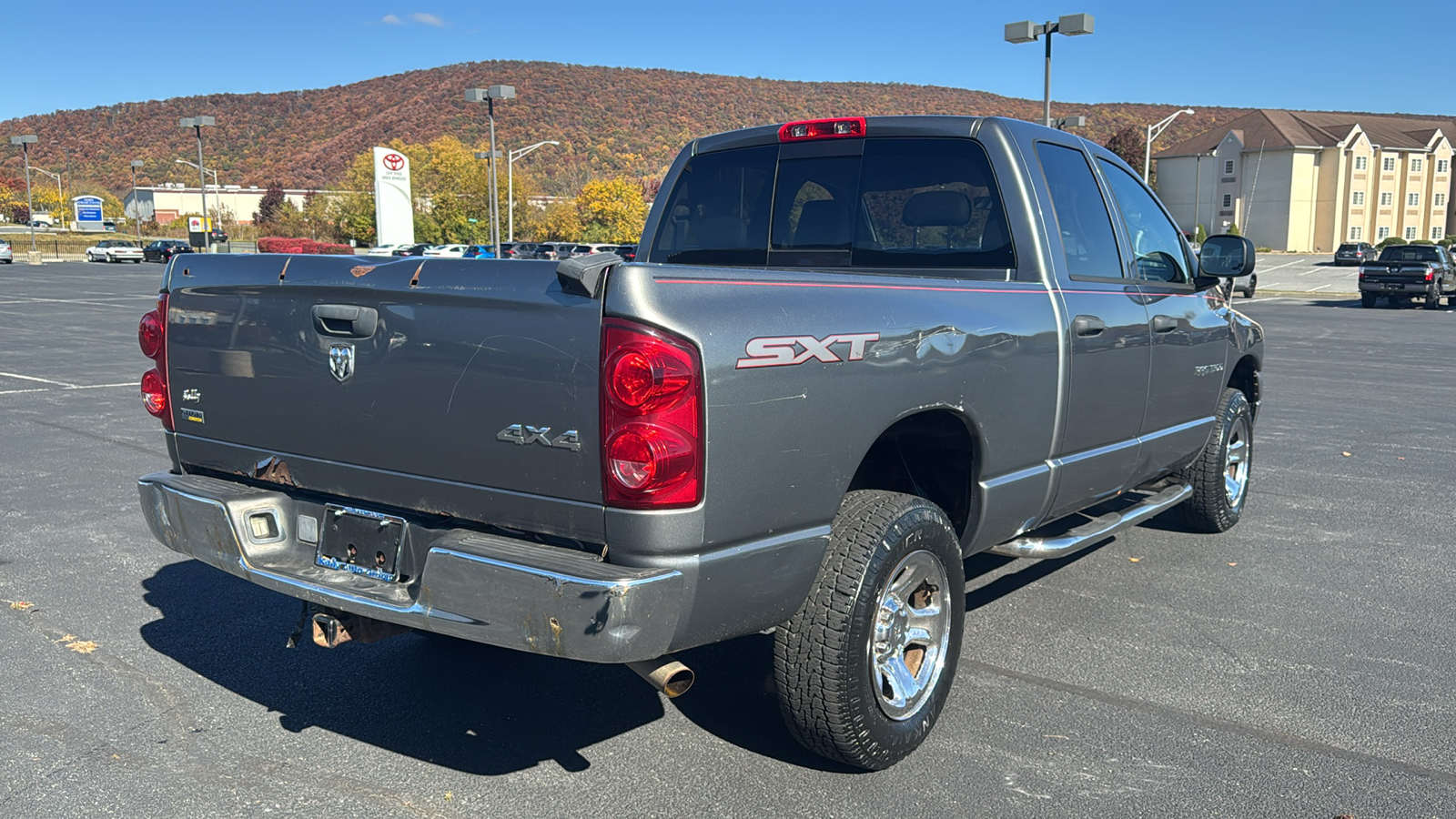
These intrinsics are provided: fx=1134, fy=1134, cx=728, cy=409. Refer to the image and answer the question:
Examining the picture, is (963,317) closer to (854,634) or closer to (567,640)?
(854,634)

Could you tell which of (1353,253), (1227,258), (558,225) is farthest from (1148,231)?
(558,225)

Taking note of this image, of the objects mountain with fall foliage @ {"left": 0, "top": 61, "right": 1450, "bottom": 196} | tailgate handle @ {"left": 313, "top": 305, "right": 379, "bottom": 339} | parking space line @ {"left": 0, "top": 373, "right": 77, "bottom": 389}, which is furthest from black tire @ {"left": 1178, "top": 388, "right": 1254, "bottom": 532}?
mountain with fall foliage @ {"left": 0, "top": 61, "right": 1450, "bottom": 196}

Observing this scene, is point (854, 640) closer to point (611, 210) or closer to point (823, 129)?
point (823, 129)

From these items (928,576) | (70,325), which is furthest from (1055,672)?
(70,325)

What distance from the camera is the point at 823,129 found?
474cm

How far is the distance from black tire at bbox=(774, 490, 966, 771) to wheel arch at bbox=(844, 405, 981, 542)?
12.1 inches

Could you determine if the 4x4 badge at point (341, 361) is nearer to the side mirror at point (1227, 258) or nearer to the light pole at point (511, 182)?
the side mirror at point (1227, 258)

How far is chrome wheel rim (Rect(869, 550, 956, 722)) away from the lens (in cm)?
353

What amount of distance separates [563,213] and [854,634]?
76849mm

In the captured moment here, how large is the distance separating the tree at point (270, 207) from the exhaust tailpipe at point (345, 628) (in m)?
105

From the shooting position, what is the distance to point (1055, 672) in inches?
171

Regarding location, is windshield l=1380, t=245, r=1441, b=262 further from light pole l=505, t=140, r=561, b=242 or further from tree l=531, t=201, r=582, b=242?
tree l=531, t=201, r=582, b=242

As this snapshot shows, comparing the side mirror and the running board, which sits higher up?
the side mirror

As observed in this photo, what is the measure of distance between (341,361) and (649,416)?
108 cm
